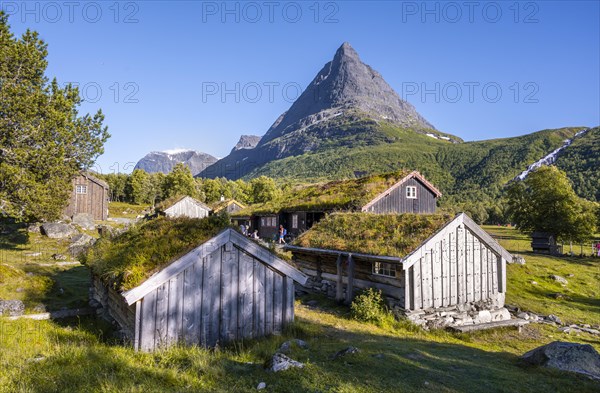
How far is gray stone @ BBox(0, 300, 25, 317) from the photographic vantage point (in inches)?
418

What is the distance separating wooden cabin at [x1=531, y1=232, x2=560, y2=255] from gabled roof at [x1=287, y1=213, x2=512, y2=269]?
→ 902 inches

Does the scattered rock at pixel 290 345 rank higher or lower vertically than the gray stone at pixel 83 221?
lower

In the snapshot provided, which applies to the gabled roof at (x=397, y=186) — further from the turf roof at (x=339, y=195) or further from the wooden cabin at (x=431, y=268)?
the wooden cabin at (x=431, y=268)

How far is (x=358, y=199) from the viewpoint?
31.0m

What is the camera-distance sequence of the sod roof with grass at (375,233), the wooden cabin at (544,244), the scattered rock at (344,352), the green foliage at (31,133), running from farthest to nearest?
the wooden cabin at (544,244) < the green foliage at (31,133) < the sod roof with grass at (375,233) < the scattered rock at (344,352)

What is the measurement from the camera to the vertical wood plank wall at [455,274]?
1404cm

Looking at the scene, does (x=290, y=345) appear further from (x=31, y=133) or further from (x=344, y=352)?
(x=31, y=133)

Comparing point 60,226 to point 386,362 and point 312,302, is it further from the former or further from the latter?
point 386,362

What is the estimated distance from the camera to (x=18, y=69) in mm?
21125

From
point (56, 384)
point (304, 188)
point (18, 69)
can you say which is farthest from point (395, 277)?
point (304, 188)

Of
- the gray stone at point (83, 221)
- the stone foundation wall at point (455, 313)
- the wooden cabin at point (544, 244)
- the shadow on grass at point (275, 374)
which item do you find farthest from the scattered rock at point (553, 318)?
the gray stone at point (83, 221)

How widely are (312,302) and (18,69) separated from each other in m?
21.8

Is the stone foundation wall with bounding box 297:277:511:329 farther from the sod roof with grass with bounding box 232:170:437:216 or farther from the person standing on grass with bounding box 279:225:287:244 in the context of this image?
the person standing on grass with bounding box 279:225:287:244

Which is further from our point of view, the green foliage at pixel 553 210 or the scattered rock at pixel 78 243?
the green foliage at pixel 553 210
